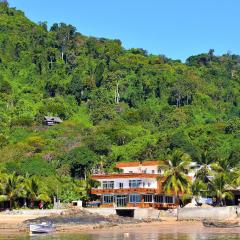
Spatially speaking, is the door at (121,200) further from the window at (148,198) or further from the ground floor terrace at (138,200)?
the window at (148,198)

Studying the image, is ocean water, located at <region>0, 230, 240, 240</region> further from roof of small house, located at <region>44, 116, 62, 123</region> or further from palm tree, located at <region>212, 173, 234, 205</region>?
roof of small house, located at <region>44, 116, 62, 123</region>

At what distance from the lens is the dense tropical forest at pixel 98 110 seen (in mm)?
78188

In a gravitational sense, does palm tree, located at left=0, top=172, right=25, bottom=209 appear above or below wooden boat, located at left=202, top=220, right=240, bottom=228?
above

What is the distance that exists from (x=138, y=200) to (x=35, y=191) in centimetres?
1195

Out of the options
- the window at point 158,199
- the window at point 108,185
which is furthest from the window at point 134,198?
the window at point 108,185

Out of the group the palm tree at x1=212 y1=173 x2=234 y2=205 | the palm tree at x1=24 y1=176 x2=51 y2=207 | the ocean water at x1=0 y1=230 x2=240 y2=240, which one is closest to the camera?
the ocean water at x1=0 y1=230 x2=240 y2=240

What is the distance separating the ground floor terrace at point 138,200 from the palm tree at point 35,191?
788 centimetres

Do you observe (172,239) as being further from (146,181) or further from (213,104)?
(213,104)

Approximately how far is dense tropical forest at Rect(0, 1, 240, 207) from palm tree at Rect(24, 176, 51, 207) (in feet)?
0.36

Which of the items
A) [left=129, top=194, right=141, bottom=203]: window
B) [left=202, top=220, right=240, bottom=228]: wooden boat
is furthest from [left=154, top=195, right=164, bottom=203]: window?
[left=202, top=220, right=240, bottom=228]: wooden boat

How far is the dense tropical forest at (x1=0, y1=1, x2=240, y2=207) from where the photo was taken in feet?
257

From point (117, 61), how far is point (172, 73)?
46.5 ft

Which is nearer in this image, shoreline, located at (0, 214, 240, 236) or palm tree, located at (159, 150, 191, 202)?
shoreline, located at (0, 214, 240, 236)

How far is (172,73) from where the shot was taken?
15575 centimetres
